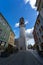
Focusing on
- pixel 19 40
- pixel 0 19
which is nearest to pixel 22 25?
pixel 19 40

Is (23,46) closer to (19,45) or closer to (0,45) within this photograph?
(19,45)

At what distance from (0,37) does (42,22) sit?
14.4m

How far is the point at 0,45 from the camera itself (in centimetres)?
4206

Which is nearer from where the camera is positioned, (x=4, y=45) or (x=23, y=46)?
(x=4, y=45)

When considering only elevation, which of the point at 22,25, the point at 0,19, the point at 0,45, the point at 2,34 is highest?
the point at 22,25

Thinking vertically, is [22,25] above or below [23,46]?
above

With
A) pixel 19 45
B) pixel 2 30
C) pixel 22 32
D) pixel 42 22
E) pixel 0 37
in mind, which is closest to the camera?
pixel 42 22

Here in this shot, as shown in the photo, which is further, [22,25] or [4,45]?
[22,25]

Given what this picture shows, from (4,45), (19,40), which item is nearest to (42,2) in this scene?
(4,45)

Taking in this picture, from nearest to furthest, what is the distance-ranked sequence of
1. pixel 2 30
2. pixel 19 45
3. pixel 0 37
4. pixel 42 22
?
1. pixel 42 22
2. pixel 0 37
3. pixel 2 30
4. pixel 19 45

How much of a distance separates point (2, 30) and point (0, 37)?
11.6ft

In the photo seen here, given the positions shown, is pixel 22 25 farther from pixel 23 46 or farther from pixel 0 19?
pixel 0 19

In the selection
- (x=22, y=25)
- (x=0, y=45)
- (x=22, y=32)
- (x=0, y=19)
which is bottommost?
(x=0, y=45)

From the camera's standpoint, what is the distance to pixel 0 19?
44781 mm
